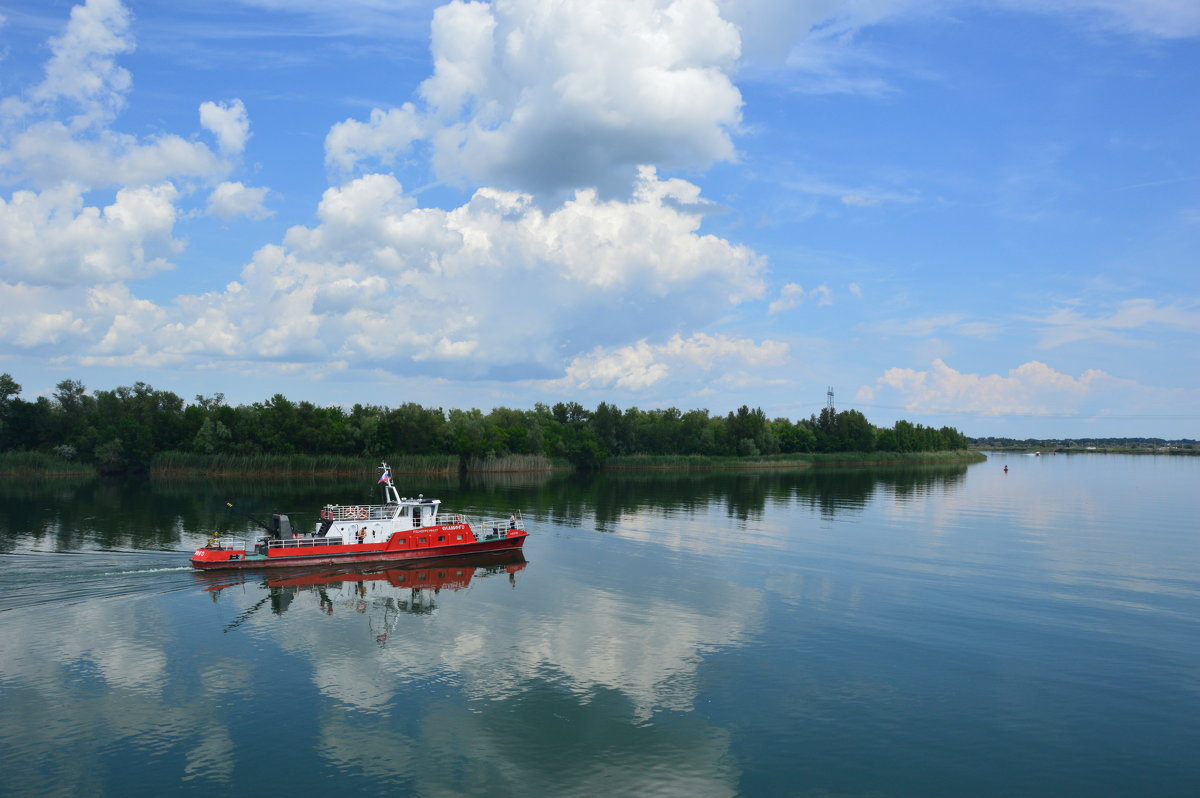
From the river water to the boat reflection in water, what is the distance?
28cm

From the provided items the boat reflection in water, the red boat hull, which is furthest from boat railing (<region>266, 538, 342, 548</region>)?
the boat reflection in water

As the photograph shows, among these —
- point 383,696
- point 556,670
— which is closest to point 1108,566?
point 556,670

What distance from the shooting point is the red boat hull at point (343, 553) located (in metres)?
44.5

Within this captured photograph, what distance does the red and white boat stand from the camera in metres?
46.0

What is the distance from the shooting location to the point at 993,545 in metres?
57.7

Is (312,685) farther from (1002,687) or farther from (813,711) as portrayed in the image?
(1002,687)

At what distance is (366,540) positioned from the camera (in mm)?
49375

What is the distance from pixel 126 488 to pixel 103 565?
68.9 m

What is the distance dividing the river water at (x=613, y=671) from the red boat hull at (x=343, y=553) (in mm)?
1040

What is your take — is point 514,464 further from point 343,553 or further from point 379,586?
point 379,586

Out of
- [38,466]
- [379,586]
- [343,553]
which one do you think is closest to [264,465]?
[38,466]

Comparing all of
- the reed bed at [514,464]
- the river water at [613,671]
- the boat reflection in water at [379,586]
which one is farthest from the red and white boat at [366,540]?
the reed bed at [514,464]

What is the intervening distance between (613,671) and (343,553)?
26572 millimetres

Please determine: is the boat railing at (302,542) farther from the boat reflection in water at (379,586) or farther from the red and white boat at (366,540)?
the boat reflection in water at (379,586)
